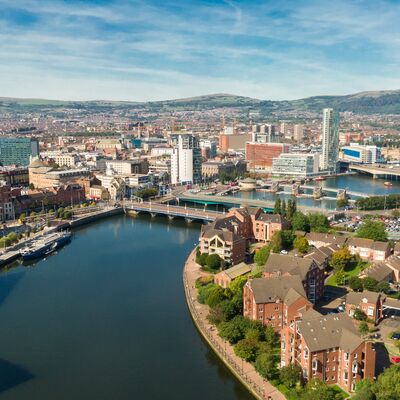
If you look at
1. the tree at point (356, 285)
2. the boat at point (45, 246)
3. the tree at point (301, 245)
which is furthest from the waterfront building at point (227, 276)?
the boat at point (45, 246)

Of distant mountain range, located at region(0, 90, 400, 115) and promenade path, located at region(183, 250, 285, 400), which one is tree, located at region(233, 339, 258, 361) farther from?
distant mountain range, located at region(0, 90, 400, 115)

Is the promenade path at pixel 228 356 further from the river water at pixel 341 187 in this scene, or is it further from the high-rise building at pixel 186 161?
the high-rise building at pixel 186 161

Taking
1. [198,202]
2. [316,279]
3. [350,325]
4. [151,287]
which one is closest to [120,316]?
[151,287]

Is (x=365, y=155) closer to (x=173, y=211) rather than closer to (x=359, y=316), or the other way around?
(x=173, y=211)

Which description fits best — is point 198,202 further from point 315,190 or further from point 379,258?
point 379,258

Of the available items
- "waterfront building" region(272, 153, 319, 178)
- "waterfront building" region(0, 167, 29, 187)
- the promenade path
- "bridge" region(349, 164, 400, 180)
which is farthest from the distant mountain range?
the promenade path

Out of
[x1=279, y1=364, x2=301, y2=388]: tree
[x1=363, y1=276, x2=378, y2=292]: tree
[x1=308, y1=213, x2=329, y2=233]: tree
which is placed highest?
[x1=308, y1=213, x2=329, y2=233]: tree

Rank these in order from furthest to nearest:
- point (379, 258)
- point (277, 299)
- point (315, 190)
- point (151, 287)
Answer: point (315, 190), point (379, 258), point (151, 287), point (277, 299)
